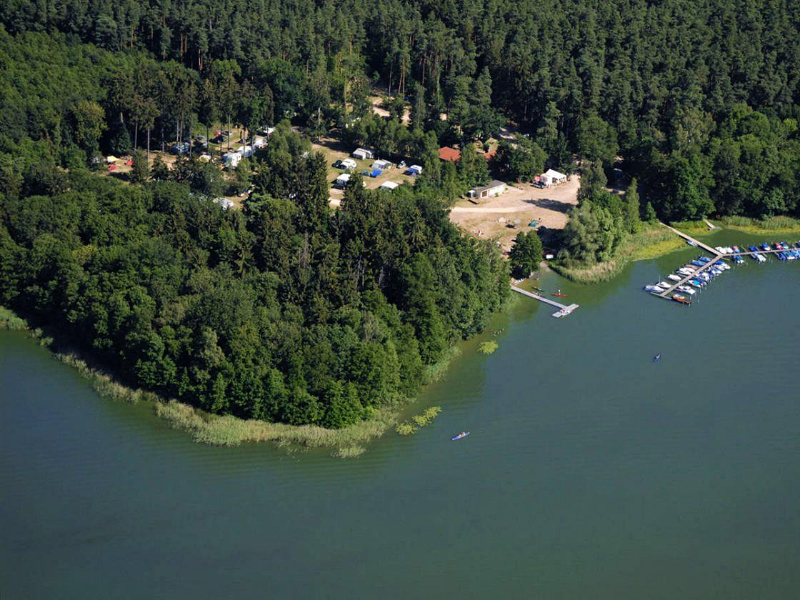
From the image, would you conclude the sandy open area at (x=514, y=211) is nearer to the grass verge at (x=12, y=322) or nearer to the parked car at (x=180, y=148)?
the parked car at (x=180, y=148)

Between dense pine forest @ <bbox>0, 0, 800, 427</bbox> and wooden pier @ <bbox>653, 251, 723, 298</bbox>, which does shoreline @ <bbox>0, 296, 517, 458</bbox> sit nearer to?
dense pine forest @ <bbox>0, 0, 800, 427</bbox>

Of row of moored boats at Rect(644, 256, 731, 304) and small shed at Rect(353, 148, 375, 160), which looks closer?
row of moored boats at Rect(644, 256, 731, 304)

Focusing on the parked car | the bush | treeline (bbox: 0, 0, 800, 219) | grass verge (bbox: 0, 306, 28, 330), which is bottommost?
grass verge (bbox: 0, 306, 28, 330)

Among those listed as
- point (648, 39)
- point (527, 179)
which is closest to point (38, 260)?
point (527, 179)

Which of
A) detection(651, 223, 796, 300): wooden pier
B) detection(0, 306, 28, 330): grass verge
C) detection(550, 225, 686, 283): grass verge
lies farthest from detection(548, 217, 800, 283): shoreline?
detection(0, 306, 28, 330): grass verge

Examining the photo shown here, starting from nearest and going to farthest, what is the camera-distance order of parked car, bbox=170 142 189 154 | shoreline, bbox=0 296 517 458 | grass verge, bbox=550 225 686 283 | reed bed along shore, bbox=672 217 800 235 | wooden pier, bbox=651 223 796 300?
1. shoreline, bbox=0 296 517 458
2. wooden pier, bbox=651 223 796 300
3. grass verge, bbox=550 225 686 283
4. reed bed along shore, bbox=672 217 800 235
5. parked car, bbox=170 142 189 154

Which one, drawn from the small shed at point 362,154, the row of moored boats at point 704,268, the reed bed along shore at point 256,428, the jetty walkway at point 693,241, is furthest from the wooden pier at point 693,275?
the small shed at point 362,154

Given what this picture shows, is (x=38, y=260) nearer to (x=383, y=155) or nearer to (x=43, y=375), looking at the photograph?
(x=43, y=375)
